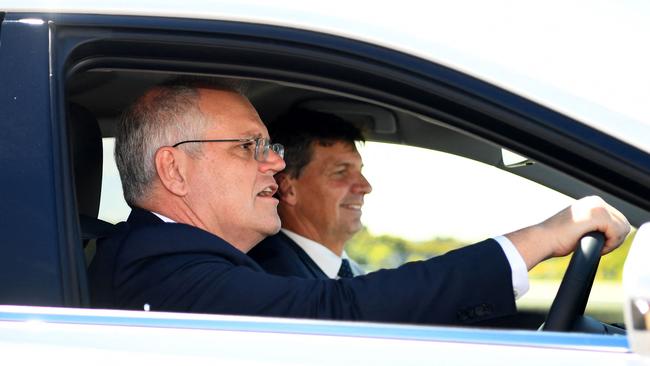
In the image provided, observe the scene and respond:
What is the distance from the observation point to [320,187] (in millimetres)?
3918

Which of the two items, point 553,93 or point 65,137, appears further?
point 65,137

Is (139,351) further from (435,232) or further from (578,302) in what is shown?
(435,232)

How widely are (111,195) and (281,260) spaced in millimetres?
559

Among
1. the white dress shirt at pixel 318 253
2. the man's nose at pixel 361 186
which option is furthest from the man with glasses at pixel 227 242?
the man's nose at pixel 361 186

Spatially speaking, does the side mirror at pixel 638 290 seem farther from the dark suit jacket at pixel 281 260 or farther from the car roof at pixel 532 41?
the dark suit jacket at pixel 281 260

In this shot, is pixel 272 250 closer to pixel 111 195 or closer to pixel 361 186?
pixel 111 195

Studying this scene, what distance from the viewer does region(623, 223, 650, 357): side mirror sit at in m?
1.49

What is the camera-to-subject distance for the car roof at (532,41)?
182cm

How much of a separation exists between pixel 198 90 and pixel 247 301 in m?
0.73

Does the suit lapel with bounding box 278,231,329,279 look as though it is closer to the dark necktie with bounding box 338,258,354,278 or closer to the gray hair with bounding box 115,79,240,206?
the dark necktie with bounding box 338,258,354,278

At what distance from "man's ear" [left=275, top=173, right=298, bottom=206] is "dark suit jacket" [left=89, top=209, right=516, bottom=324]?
1.37 metres

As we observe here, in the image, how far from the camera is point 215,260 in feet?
7.71

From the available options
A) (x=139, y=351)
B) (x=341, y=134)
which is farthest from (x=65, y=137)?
(x=341, y=134)

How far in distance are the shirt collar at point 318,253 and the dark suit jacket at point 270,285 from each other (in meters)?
1.30
